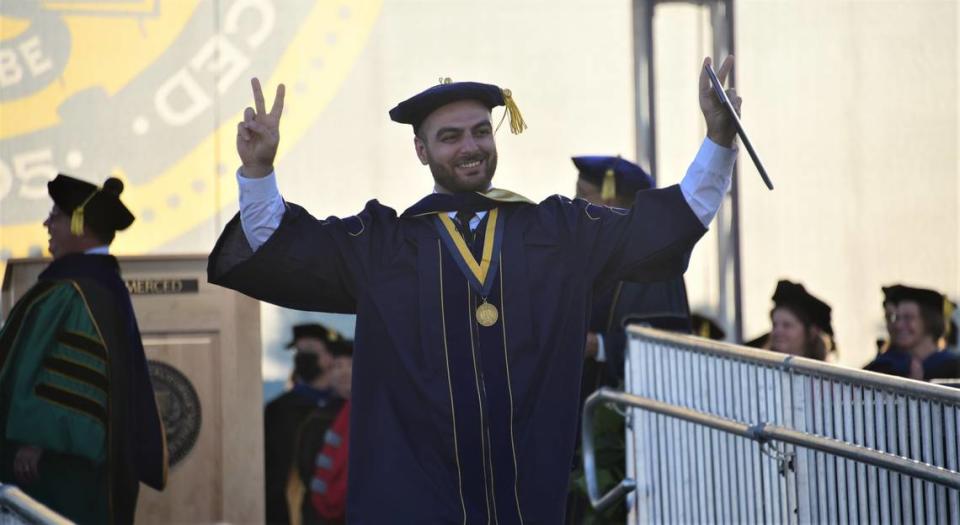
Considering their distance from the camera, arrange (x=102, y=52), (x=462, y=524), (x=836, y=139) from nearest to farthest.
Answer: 1. (x=462, y=524)
2. (x=102, y=52)
3. (x=836, y=139)

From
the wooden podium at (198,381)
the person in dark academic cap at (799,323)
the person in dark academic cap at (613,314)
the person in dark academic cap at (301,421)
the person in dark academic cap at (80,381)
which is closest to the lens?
the person in dark academic cap at (80,381)

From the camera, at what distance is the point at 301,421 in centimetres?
714

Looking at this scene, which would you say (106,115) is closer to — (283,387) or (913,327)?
(283,387)

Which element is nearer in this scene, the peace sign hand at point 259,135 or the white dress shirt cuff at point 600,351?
the peace sign hand at point 259,135

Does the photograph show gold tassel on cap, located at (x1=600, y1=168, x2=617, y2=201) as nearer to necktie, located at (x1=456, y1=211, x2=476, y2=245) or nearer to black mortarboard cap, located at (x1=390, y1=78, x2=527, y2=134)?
black mortarboard cap, located at (x1=390, y1=78, x2=527, y2=134)

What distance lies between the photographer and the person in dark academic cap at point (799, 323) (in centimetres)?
643

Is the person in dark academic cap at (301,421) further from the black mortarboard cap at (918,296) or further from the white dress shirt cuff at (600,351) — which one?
the black mortarboard cap at (918,296)

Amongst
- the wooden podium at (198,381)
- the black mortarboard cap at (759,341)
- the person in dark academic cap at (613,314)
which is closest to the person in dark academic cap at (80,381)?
the wooden podium at (198,381)

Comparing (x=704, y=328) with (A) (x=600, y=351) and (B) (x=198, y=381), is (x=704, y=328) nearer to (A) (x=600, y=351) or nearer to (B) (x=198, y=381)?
(A) (x=600, y=351)

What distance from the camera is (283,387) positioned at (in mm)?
7035

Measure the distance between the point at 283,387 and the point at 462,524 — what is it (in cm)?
374

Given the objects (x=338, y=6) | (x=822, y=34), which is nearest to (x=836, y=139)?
(x=822, y=34)

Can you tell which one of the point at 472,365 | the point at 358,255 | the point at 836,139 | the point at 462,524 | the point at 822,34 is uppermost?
the point at 822,34

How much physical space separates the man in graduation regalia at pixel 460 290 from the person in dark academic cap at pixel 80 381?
2510mm
